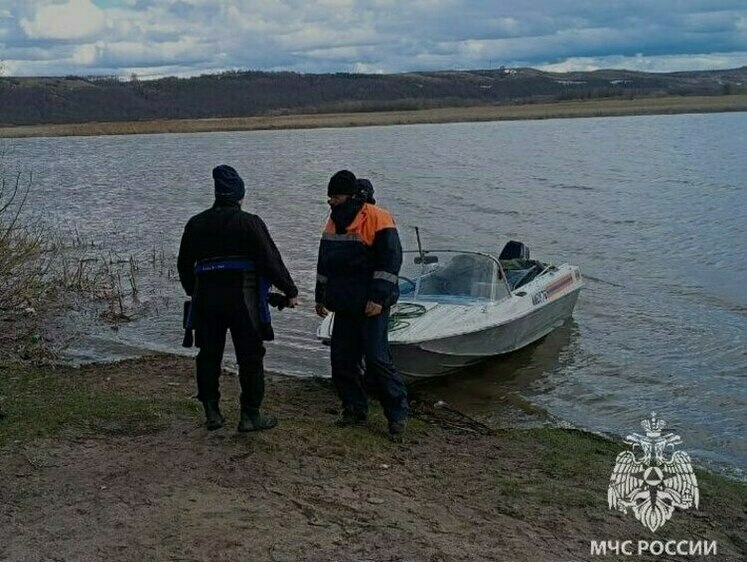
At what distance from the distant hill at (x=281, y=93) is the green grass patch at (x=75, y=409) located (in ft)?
328

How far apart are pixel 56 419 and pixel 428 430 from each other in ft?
10.0

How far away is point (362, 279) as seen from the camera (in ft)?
21.1

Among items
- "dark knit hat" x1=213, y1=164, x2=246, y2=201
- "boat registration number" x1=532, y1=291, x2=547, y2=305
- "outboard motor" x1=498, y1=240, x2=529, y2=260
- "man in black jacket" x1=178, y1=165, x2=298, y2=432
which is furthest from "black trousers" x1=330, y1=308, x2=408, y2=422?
"outboard motor" x1=498, y1=240, x2=529, y2=260

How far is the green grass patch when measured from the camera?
6691 millimetres

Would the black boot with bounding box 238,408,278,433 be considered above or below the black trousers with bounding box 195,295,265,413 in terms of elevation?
below

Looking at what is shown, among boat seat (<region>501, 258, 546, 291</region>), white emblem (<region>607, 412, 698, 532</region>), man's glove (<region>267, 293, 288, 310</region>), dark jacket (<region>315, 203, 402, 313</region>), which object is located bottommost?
white emblem (<region>607, 412, 698, 532</region>)

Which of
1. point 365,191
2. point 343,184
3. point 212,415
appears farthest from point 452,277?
point 212,415

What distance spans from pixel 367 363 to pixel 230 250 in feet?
4.76

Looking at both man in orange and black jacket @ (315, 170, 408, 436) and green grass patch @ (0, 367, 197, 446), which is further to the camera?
green grass patch @ (0, 367, 197, 446)

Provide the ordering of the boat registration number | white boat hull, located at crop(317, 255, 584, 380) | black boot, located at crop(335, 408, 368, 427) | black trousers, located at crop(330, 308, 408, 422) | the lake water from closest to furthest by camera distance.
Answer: black trousers, located at crop(330, 308, 408, 422)
black boot, located at crop(335, 408, 368, 427)
white boat hull, located at crop(317, 255, 584, 380)
the lake water
the boat registration number

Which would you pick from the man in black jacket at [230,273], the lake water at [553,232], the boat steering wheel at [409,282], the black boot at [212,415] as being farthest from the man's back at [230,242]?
the boat steering wheel at [409,282]

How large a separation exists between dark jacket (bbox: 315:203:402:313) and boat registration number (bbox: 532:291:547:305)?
4.79m

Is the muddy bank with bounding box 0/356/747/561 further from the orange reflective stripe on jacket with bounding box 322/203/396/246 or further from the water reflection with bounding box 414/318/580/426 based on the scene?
the orange reflective stripe on jacket with bounding box 322/203/396/246

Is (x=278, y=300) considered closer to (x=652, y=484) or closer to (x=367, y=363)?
(x=367, y=363)
